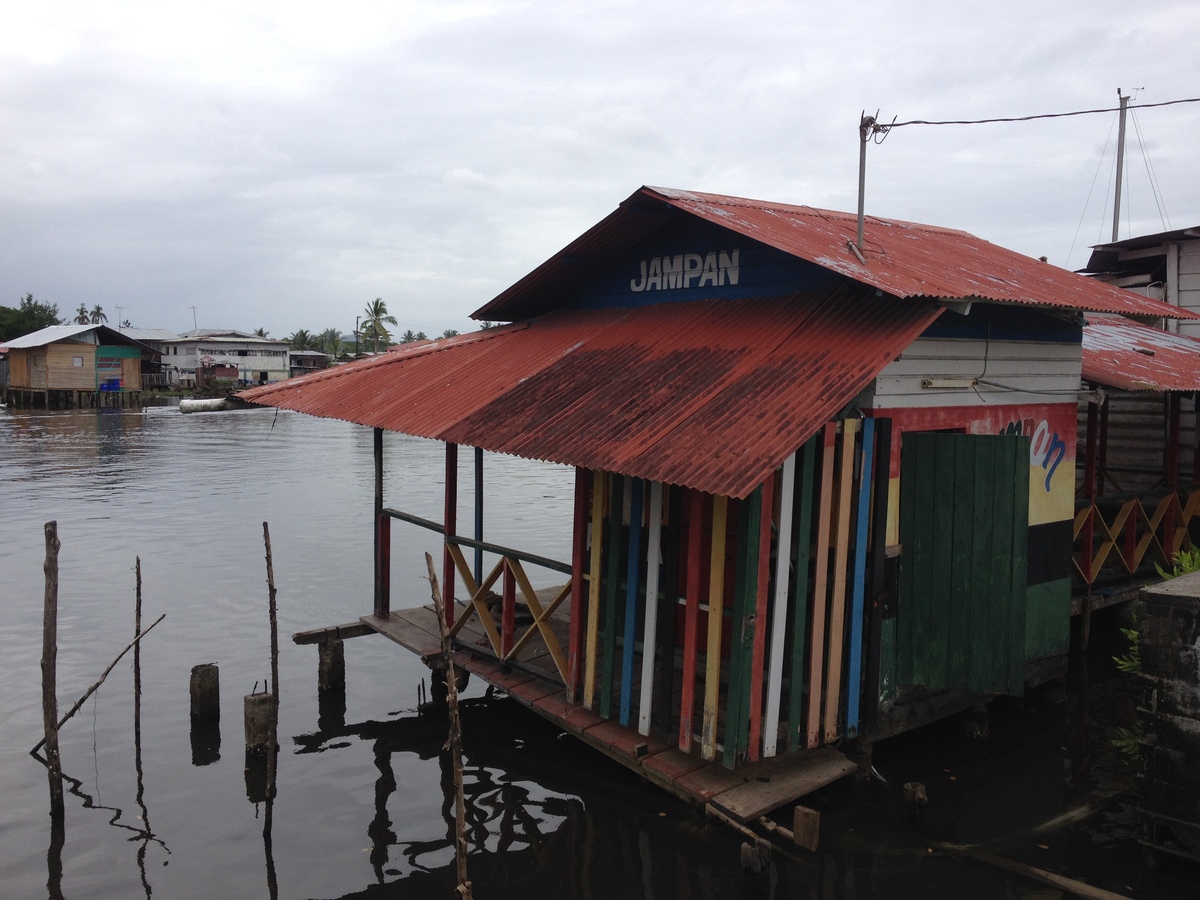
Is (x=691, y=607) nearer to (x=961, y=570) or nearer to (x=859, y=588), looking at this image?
(x=859, y=588)

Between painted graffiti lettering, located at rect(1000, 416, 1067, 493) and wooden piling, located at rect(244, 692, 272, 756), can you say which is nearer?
painted graffiti lettering, located at rect(1000, 416, 1067, 493)

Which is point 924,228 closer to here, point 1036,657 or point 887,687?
point 1036,657

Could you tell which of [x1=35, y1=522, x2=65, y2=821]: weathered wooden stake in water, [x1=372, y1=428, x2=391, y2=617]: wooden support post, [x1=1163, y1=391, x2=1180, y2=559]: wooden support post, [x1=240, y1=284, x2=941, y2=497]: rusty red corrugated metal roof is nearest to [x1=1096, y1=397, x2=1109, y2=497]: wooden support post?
[x1=1163, y1=391, x2=1180, y2=559]: wooden support post

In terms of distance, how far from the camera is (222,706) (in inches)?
460

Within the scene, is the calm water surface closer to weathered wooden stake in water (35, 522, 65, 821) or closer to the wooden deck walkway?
weathered wooden stake in water (35, 522, 65, 821)

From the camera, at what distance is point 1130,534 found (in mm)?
11711

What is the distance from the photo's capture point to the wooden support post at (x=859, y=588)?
7.27m

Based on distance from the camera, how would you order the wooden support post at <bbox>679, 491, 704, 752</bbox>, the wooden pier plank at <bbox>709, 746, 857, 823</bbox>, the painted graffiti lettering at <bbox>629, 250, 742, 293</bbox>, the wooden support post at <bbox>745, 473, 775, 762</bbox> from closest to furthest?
the wooden pier plank at <bbox>709, 746, 857, 823</bbox>
the wooden support post at <bbox>745, 473, 775, 762</bbox>
the wooden support post at <bbox>679, 491, 704, 752</bbox>
the painted graffiti lettering at <bbox>629, 250, 742, 293</bbox>

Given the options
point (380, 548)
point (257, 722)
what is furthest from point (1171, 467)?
point (257, 722)

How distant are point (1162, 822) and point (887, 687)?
2104 millimetres

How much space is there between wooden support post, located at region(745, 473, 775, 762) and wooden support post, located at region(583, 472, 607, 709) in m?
1.66

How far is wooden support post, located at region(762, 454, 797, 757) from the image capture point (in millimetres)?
6840

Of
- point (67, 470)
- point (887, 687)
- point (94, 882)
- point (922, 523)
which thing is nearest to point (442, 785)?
point (94, 882)

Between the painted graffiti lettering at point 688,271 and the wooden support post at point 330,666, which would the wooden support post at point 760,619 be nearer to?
the painted graffiti lettering at point 688,271
